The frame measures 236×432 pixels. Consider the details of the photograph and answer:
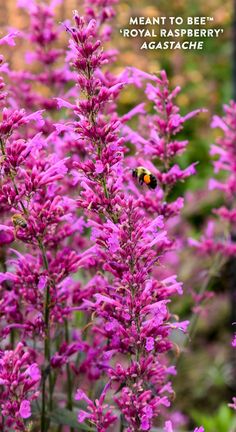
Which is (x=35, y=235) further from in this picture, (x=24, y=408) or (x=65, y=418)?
(x=65, y=418)

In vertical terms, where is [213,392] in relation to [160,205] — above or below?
below

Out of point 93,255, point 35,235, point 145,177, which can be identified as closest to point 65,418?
point 93,255

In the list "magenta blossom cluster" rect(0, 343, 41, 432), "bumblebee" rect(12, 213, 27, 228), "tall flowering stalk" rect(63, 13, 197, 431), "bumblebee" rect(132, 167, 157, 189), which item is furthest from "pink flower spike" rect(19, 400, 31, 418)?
"bumblebee" rect(132, 167, 157, 189)

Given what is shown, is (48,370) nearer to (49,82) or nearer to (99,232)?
(99,232)

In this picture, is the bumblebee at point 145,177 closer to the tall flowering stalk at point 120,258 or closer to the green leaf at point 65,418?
the tall flowering stalk at point 120,258

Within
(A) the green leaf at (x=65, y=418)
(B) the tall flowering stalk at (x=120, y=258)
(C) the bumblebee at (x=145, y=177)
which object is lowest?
(A) the green leaf at (x=65, y=418)

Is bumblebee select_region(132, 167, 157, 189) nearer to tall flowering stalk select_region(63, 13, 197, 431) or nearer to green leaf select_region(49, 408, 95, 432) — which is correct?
tall flowering stalk select_region(63, 13, 197, 431)

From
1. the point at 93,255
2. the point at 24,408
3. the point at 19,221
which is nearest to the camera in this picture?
the point at 24,408

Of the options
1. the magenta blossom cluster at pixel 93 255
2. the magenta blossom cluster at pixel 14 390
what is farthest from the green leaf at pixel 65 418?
the magenta blossom cluster at pixel 14 390

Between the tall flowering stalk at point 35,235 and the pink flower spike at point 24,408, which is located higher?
the tall flowering stalk at point 35,235

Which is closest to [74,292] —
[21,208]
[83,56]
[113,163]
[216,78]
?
[21,208]

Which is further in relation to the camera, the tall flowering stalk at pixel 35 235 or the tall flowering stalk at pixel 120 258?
the tall flowering stalk at pixel 35 235
